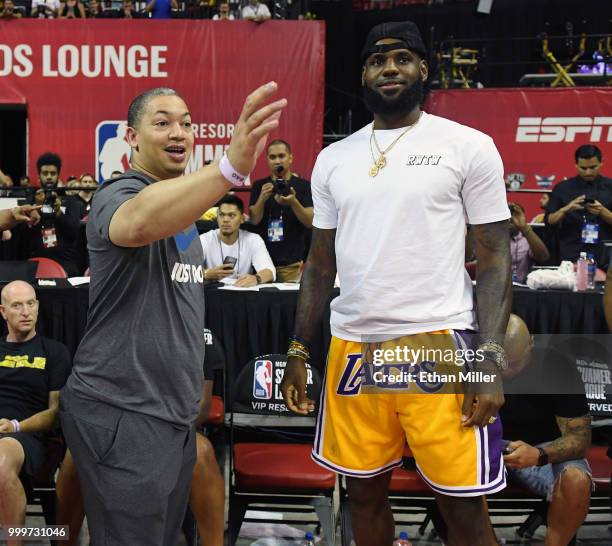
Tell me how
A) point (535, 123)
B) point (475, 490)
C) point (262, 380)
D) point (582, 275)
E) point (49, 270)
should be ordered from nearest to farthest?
1. point (475, 490)
2. point (262, 380)
3. point (582, 275)
4. point (49, 270)
5. point (535, 123)

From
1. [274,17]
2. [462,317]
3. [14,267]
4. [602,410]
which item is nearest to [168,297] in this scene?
[462,317]

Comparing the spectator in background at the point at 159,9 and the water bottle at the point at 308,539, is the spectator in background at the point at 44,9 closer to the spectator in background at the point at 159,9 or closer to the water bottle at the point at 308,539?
the spectator in background at the point at 159,9

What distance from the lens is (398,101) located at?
2.40 meters

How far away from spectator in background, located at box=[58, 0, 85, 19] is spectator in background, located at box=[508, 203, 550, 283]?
7.37m

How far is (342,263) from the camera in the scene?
95.8 inches

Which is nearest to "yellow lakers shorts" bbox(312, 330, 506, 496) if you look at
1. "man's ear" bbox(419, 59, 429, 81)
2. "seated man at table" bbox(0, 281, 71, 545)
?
"man's ear" bbox(419, 59, 429, 81)

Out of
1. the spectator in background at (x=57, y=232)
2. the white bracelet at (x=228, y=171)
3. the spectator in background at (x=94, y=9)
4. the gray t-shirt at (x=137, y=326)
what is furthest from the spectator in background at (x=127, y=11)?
the white bracelet at (x=228, y=171)

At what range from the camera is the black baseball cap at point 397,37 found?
238 centimetres

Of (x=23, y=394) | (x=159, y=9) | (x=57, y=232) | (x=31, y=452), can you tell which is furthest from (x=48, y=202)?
(x=159, y=9)

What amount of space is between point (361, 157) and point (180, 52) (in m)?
8.58

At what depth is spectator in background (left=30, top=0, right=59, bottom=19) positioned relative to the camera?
11.0 metres

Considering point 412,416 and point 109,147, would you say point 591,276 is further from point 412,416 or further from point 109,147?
point 109,147

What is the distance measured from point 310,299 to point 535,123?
8.24 metres

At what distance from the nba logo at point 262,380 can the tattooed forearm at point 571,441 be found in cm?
128
